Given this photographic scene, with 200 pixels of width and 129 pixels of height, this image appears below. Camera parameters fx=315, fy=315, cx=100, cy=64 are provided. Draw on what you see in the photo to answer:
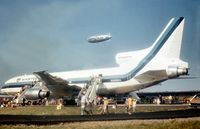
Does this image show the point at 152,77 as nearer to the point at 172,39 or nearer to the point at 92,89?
the point at 172,39

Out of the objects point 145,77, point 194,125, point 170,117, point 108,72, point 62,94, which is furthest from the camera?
point 62,94

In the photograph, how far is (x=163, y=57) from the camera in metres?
41.6

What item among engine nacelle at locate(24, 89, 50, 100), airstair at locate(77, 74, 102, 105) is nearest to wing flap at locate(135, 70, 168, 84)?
airstair at locate(77, 74, 102, 105)

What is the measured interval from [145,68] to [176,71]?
525 centimetres

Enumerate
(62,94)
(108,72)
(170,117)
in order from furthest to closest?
(62,94), (108,72), (170,117)

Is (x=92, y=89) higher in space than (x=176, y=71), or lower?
lower

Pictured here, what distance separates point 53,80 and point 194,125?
3206 cm

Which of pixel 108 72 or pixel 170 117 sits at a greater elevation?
pixel 108 72

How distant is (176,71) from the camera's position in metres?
37.8

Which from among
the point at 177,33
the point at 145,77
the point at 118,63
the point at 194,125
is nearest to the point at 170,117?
the point at 194,125

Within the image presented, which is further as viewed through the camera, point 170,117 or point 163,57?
point 163,57

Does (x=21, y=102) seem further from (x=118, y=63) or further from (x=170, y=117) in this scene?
(x=170, y=117)

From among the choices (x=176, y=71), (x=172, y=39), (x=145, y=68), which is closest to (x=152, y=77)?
(x=145, y=68)

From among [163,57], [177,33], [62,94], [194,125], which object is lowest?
[194,125]
